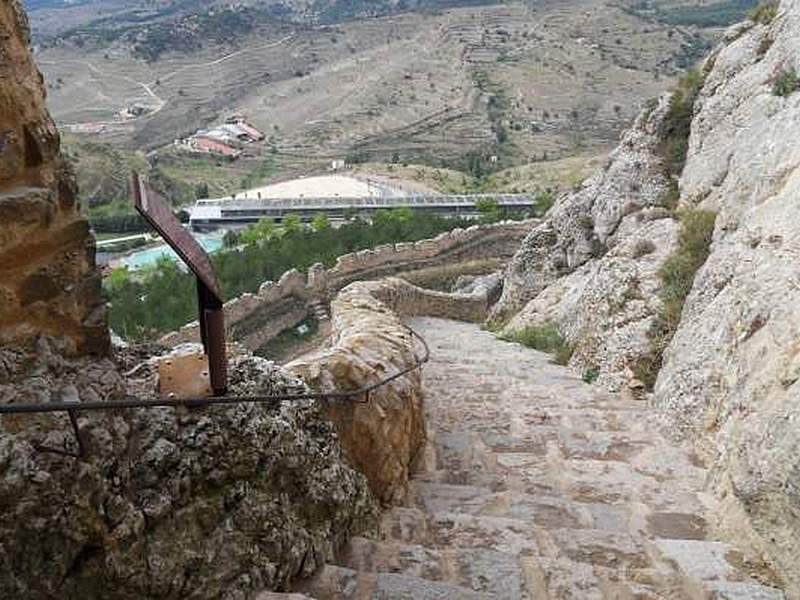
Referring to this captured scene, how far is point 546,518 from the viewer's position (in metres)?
5.16

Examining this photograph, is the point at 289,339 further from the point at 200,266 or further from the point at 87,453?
the point at 87,453

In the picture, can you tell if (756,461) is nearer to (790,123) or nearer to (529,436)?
(529,436)

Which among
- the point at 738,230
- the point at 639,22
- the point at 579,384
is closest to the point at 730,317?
the point at 738,230

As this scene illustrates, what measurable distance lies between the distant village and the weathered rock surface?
7945cm

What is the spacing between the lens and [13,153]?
296 cm

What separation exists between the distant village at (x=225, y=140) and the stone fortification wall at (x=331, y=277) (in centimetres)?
6070

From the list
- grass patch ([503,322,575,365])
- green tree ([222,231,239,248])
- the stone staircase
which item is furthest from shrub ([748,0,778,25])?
green tree ([222,231,239,248])

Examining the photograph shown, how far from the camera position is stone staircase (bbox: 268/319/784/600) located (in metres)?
4.10

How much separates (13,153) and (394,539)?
288cm

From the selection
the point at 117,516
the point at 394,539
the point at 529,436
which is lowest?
the point at 529,436

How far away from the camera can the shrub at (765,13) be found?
510 inches

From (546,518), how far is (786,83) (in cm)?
706

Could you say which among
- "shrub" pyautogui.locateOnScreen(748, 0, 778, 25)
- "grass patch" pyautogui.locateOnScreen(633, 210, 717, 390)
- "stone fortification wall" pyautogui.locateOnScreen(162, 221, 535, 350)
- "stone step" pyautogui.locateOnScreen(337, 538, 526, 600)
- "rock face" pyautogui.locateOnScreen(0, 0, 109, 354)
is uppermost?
"rock face" pyautogui.locateOnScreen(0, 0, 109, 354)

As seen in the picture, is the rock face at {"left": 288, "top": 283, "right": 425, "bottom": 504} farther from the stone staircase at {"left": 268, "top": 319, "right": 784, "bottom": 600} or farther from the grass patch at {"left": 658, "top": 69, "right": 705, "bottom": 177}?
the grass patch at {"left": 658, "top": 69, "right": 705, "bottom": 177}
